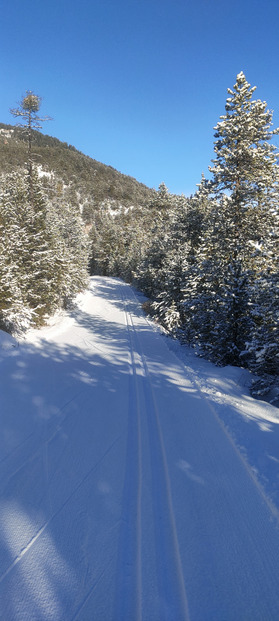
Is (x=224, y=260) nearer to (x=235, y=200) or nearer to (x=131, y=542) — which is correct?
(x=235, y=200)

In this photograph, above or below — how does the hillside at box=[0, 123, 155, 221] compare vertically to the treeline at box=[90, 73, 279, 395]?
above

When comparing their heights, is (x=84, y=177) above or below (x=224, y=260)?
above

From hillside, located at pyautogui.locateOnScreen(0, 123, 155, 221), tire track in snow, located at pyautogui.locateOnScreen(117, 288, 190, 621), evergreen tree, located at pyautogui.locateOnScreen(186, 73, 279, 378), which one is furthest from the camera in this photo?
hillside, located at pyautogui.locateOnScreen(0, 123, 155, 221)

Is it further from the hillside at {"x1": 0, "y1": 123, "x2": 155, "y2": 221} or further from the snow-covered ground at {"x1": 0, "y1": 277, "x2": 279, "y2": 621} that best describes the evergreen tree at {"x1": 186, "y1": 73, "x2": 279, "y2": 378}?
the hillside at {"x1": 0, "y1": 123, "x2": 155, "y2": 221}

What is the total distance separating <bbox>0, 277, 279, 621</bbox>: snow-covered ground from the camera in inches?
103

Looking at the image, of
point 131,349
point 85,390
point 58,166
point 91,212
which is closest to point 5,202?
point 131,349

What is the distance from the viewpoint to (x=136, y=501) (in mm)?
3738

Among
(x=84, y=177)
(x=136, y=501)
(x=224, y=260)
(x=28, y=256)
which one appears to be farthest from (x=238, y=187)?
(x=84, y=177)

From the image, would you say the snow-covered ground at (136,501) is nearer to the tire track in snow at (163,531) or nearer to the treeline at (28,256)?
the tire track in snow at (163,531)

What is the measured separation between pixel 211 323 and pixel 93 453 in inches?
286

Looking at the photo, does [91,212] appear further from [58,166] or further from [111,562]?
[111,562]

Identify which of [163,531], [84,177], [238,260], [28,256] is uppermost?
[84,177]

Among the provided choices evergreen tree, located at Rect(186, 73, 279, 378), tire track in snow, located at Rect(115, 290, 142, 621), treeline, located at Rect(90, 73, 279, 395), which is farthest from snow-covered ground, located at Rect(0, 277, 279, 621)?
evergreen tree, located at Rect(186, 73, 279, 378)

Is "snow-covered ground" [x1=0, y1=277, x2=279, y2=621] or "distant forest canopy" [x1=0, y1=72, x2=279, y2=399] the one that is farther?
"distant forest canopy" [x1=0, y1=72, x2=279, y2=399]
